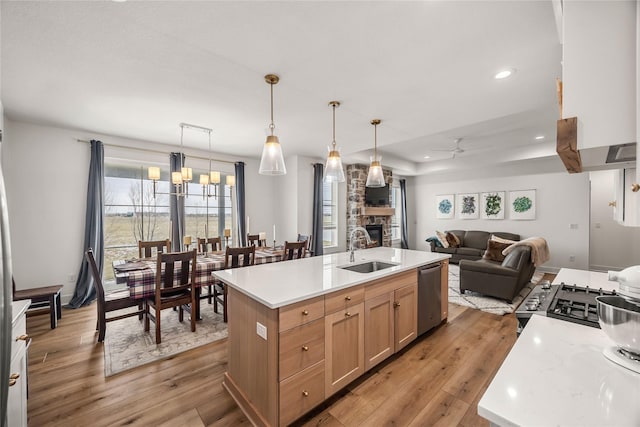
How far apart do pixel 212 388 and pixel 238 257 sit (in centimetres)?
160

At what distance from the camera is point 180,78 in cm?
255

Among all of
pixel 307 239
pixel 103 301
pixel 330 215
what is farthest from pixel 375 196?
pixel 103 301

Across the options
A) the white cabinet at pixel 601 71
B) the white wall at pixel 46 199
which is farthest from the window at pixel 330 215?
the white cabinet at pixel 601 71

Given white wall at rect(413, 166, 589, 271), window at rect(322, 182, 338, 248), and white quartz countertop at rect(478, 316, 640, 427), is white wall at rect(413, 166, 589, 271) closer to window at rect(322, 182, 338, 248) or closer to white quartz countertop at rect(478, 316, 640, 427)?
window at rect(322, 182, 338, 248)

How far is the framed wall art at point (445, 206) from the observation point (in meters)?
7.56

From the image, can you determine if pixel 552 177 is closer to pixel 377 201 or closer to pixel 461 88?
pixel 377 201

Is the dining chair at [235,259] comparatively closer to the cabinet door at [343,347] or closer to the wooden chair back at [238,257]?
the wooden chair back at [238,257]

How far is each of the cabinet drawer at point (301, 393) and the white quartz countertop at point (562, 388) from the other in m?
1.18

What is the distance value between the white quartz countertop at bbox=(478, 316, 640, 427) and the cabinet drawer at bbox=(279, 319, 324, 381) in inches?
42.6

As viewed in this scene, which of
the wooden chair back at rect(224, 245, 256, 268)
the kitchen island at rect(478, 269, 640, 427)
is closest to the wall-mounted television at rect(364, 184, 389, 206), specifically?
the wooden chair back at rect(224, 245, 256, 268)

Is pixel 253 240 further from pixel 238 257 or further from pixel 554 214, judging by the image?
pixel 554 214

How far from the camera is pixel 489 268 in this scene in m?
3.96

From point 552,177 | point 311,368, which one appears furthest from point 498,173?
point 311,368

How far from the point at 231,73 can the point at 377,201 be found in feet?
17.4
